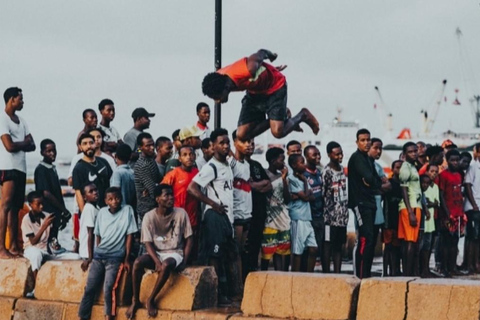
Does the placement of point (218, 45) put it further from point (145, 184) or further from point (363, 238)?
point (363, 238)

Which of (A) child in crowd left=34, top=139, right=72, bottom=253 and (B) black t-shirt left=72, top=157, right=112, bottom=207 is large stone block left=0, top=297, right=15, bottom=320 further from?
(B) black t-shirt left=72, top=157, right=112, bottom=207

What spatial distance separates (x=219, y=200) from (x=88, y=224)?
156cm

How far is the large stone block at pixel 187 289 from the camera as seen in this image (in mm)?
9953

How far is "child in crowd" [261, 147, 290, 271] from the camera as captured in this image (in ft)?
37.7

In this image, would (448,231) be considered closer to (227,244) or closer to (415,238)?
(415,238)

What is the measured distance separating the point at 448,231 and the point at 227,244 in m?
4.83

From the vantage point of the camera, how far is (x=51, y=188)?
40.3 feet

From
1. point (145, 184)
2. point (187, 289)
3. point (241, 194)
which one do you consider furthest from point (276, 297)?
point (145, 184)

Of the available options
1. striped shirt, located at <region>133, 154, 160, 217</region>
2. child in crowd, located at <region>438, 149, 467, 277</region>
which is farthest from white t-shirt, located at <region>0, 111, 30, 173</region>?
child in crowd, located at <region>438, 149, 467, 277</region>

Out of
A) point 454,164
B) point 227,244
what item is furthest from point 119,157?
point 454,164

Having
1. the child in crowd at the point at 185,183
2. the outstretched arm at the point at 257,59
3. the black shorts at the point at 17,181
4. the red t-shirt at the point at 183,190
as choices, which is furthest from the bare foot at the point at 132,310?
the outstretched arm at the point at 257,59

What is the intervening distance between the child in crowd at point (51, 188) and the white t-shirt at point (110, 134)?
70 cm

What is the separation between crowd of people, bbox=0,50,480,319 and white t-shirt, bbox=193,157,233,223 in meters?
0.01

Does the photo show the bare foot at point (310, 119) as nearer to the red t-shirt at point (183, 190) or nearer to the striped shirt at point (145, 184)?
the red t-shirt at point (183, 190)
